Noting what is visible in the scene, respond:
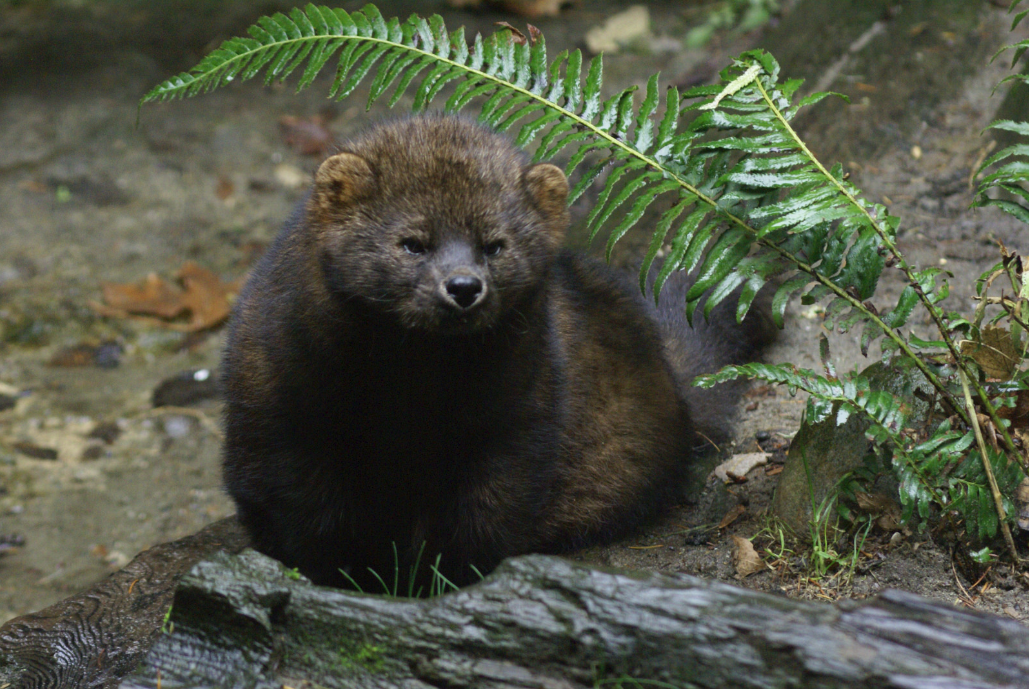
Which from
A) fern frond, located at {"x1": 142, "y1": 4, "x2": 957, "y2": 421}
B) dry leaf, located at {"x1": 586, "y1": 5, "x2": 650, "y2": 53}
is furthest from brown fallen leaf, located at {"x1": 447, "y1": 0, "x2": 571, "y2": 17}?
fern frond, located at {"x1": 142, "y1": 4, "x2": 957, "y2": 421}

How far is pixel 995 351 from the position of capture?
366cm

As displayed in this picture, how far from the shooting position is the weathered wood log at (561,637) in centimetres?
252

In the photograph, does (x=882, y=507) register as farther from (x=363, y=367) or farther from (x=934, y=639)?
(x=363, y=367)

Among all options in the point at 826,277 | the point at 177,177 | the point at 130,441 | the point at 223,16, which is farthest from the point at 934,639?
the point at 223,16

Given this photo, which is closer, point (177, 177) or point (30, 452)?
point (30, 452)

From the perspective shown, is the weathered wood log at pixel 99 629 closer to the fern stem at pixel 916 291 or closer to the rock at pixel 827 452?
the rock at pixel 827 452

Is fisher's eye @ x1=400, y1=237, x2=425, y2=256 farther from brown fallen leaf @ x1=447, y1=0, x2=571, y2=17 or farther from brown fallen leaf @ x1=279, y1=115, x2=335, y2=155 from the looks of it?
brown fallen leaf @ x1=447, y1=0, x2=571, y2=17

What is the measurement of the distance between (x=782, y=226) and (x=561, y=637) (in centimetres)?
176

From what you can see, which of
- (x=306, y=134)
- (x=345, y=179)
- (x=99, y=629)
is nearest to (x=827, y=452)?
(x=345, y=179)

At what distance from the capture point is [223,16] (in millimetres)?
10750

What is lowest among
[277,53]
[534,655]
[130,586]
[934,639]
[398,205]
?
[130,586]

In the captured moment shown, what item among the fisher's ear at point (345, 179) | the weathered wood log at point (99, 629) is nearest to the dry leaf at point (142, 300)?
the weathered wood log at point (99, 629)

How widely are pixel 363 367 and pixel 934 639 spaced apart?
88.7 inches

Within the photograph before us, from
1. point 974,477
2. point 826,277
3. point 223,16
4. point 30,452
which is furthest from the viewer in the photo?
point 223,16
